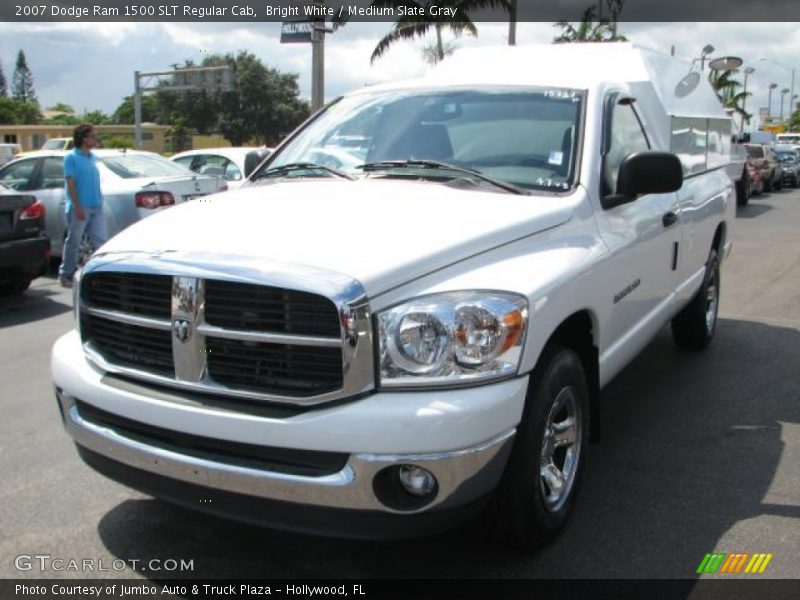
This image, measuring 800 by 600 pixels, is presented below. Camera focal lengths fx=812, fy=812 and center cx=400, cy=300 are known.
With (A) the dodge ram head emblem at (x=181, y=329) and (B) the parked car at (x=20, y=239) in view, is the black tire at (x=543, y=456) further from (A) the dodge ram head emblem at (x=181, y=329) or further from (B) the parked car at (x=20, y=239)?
(B) the parked car at (x=20, y=239)

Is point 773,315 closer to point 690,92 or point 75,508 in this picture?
point 690,92

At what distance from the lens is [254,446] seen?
107 inches

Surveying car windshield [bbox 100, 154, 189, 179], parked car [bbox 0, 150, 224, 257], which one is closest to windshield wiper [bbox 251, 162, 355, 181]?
parked car [bbox 0, 150, 224, 257]

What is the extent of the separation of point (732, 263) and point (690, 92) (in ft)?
17.7

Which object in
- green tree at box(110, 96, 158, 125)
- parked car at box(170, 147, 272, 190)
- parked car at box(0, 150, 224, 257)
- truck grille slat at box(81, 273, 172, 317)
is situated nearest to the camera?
truck grille slat at box(81, 273, 172, 317)

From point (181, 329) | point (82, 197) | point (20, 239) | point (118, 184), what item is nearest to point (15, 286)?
point (20, 239)

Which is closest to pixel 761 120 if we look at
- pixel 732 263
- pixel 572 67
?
pixel 732 263

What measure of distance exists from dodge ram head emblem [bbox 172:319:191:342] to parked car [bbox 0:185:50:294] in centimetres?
615

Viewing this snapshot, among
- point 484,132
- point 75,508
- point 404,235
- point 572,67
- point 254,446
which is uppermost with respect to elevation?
point 572,67

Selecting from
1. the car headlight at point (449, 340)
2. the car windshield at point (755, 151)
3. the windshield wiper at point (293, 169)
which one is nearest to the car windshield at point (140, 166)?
the windshield wiper at point (293, 169)

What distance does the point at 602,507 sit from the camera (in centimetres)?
372

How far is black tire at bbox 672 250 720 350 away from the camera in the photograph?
6.11m

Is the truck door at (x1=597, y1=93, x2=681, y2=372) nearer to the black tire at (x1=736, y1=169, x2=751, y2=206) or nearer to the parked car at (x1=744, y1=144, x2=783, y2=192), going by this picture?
the black tire at (x1=736, y1=169, x2=751, y2=206)

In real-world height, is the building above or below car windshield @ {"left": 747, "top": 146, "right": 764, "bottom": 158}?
above
